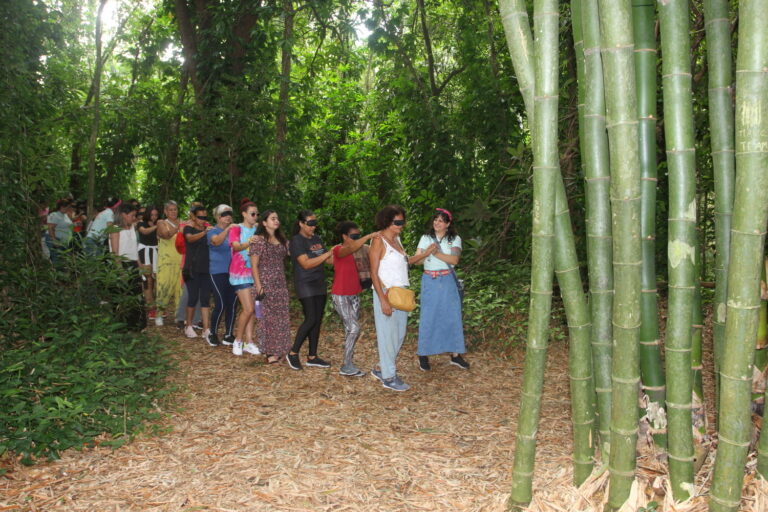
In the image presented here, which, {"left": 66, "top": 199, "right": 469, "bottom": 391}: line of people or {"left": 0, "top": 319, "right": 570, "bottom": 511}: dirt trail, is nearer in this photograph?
{"left": 0, "top": 319, "right": 570, "bottom": 511}: dirt trail

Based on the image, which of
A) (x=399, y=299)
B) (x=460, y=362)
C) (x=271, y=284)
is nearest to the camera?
(x=399, y=299)

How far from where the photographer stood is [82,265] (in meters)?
5.88

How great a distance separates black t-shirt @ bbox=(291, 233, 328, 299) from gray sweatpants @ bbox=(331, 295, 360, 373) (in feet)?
0.65

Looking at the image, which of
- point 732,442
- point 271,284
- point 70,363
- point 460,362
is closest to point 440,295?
point 460,362

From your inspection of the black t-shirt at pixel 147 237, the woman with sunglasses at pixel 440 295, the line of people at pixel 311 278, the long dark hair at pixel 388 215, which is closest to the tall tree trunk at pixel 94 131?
the black t-shirt at pixel 147 237

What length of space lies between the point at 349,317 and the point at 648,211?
3605 mm

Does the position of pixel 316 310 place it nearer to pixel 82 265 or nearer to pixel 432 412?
pixel 432 412

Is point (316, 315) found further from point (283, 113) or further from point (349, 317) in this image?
point (283, 113)

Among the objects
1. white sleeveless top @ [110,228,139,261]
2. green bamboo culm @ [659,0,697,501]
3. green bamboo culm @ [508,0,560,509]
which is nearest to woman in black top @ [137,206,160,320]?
white sleeveless top @ [110,228,139,261]

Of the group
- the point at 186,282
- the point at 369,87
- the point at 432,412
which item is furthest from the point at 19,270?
the point at 369,87

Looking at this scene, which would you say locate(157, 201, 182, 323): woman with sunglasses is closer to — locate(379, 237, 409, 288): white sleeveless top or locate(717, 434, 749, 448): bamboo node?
locate(379, 237, 409, 288): white sleeveless top

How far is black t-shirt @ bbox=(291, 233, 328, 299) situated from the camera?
232 inches

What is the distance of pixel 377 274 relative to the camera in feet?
17.7

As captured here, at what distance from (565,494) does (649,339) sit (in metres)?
0.72
